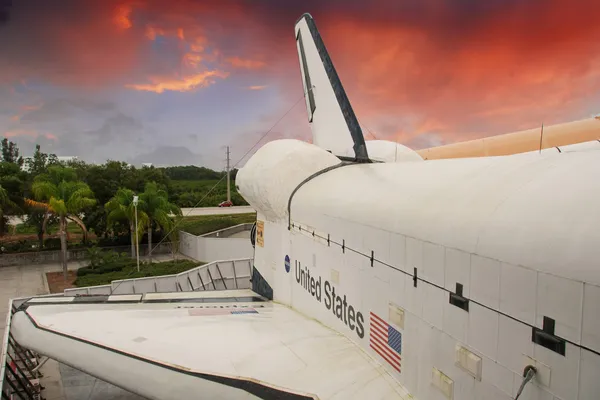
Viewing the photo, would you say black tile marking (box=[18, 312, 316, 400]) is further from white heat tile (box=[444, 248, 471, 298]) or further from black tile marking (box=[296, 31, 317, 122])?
black tile marking (box=[296, 31, 317, 122])

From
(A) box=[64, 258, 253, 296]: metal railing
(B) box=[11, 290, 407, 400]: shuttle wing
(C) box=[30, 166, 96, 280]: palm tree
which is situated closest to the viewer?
(B) box=[11, 290, 407, 400]: shuttle wing

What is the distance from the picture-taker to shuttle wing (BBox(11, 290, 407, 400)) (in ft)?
10.8

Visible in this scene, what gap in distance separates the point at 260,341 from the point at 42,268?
14570mm

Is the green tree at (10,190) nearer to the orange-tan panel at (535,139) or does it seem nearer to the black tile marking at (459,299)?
the orange-tan panel at (535,139)

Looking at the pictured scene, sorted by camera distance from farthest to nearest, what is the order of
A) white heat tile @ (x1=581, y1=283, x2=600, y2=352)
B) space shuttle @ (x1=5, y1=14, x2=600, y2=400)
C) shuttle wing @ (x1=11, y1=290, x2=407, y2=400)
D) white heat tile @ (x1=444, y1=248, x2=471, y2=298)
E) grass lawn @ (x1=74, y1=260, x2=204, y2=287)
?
grass lawn @ (x1=74, y1=260, x2=204, y2=287) → shuttle wing @ (x1=11, y1=290, x2=407, y2=400) → white heat tile @ (x1=444, y1=248, x2=471, y2=298) → space shuttle @ (x1=5, y1=14, x2=600, y2=400) → white heat tile @ (x1=581, y1=283, x2=600, y2=352)

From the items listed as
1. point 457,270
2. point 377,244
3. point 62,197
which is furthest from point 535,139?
point 62,197

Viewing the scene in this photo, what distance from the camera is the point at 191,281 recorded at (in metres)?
9.86

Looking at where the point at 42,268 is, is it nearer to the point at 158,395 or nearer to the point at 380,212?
the point at 158,395

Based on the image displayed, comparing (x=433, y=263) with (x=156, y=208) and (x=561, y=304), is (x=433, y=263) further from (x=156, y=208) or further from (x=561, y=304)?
(x=156, y=208)

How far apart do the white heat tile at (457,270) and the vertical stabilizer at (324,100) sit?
3514 millimetres

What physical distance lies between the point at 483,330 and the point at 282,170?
3.66m

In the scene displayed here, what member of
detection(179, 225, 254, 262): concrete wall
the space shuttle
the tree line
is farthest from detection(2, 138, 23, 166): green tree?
the space shuttle

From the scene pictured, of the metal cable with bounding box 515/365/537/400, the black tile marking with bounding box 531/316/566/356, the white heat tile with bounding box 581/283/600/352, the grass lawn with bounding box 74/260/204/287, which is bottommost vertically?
the grass lawn with bounding box 74/260/204/287

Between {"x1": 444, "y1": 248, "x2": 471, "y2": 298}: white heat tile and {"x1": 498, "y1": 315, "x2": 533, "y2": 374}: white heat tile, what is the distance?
0.93 ft
